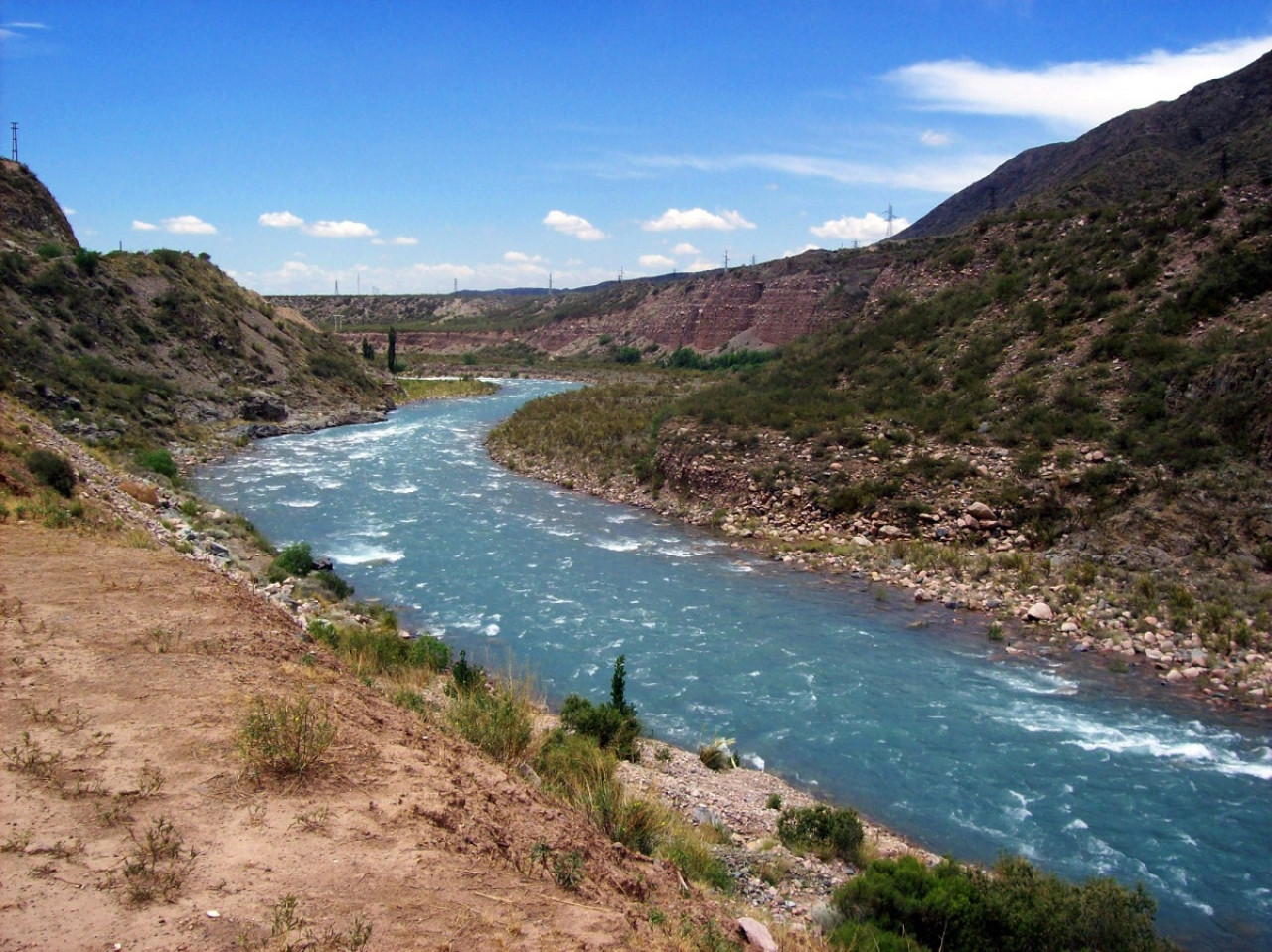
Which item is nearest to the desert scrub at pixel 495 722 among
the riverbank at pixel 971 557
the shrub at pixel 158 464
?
the riverbank at pixel 971 557

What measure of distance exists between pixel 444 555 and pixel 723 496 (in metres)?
7.88

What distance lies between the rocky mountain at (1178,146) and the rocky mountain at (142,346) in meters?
38.0

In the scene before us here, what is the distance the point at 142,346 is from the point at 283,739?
37104mm

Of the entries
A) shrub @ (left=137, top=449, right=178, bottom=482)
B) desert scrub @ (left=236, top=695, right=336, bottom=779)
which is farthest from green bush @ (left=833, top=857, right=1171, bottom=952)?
shrub @ (left=137, top=449, right=178, bottom=482)

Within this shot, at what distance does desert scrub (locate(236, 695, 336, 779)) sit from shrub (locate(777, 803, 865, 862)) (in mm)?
4421

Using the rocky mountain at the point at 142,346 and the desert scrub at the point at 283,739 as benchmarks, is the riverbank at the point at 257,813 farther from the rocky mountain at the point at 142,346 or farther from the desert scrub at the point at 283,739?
the rocky mountain at the point at 142,346

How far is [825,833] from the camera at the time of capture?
7.86 metres

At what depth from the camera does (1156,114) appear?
5822 cm

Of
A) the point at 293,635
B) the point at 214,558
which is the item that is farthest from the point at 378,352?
the point at 293,635

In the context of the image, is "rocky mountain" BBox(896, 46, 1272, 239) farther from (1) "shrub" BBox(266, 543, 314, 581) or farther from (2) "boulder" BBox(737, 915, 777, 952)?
(2) "boulder" BBox(737, 915, 777, 952)

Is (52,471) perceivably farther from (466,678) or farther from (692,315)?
(692,315)

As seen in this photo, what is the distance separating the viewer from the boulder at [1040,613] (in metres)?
14.4

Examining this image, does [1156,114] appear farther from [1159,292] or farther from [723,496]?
[723,496]

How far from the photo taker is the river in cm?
859
